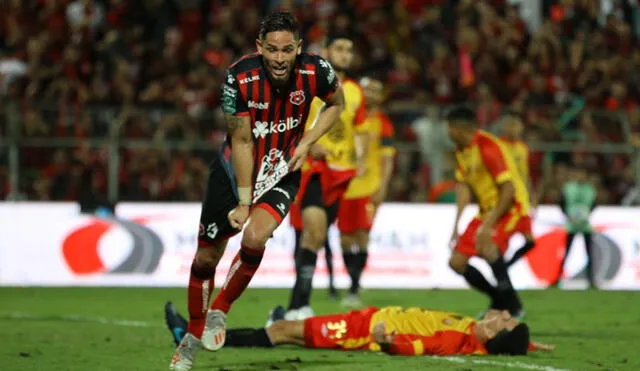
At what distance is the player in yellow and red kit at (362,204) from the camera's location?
13.5m

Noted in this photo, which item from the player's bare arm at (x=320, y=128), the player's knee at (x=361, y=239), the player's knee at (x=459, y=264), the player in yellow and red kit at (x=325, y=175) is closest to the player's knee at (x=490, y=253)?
the player's knee at (x=459, y=264)

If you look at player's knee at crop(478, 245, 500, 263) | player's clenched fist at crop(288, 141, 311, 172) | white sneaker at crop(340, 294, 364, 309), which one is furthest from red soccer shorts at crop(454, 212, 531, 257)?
player's clenched fist at crop(288, 141, 311, 172)

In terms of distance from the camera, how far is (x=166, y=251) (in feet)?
55.0

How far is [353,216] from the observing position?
1398 centimetres

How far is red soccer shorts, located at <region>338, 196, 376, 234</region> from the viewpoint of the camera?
548 inches

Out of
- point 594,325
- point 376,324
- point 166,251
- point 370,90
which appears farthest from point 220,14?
point 376,324

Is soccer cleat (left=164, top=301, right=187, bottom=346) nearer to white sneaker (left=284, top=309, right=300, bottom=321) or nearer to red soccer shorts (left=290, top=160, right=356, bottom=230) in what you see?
white sneaker (left=284, top=309, right=300, bottom=321)

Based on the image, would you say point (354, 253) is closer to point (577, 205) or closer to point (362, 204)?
point (362, 204)

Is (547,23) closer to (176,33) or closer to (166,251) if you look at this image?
(176,33)

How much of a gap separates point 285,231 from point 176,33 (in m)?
5.85

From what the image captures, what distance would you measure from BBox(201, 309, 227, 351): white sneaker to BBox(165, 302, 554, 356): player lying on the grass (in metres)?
0.79

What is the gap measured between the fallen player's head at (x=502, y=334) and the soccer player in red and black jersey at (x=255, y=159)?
171 cm

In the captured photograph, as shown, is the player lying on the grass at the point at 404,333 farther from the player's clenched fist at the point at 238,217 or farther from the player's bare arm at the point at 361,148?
the player's bare arm at the point at 361,148

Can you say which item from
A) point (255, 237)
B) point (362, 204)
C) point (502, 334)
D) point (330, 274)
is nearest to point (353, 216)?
point (362, 204)
